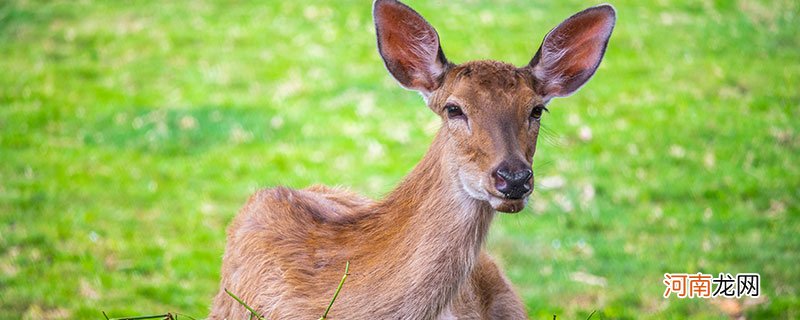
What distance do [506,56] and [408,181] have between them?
10.2 metres

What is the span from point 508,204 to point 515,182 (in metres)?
0.12

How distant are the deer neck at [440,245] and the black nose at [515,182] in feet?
1.31

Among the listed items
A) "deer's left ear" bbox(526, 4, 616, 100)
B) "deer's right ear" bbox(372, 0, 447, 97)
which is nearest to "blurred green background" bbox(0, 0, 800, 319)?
"deer's left ear" bbox(526, 4, 616, 100)

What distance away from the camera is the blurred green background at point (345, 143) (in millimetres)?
10078

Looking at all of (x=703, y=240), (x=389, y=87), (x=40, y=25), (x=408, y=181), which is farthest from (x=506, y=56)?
(x=408, y=181)

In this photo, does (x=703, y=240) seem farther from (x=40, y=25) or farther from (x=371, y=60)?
(x=40, y=25)

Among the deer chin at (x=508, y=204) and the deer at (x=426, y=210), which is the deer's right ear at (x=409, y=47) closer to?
the deer at (x=426, y=210)

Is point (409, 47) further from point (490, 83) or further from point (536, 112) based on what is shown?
point (536, 112)

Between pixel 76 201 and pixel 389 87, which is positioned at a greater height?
pixel 389 87

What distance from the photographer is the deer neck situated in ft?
18.1

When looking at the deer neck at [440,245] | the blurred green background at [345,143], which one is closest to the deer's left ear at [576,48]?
the deer neck at [440,245]

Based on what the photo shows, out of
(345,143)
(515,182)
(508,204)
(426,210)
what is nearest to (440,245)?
(426,210)

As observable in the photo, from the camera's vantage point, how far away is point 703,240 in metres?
10.7

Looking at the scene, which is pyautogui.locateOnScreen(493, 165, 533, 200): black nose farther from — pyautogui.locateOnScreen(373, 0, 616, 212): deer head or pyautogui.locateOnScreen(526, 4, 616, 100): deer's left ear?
pyautogui.locateOnScreen(526, 4, 616, 100): deer's left ear
